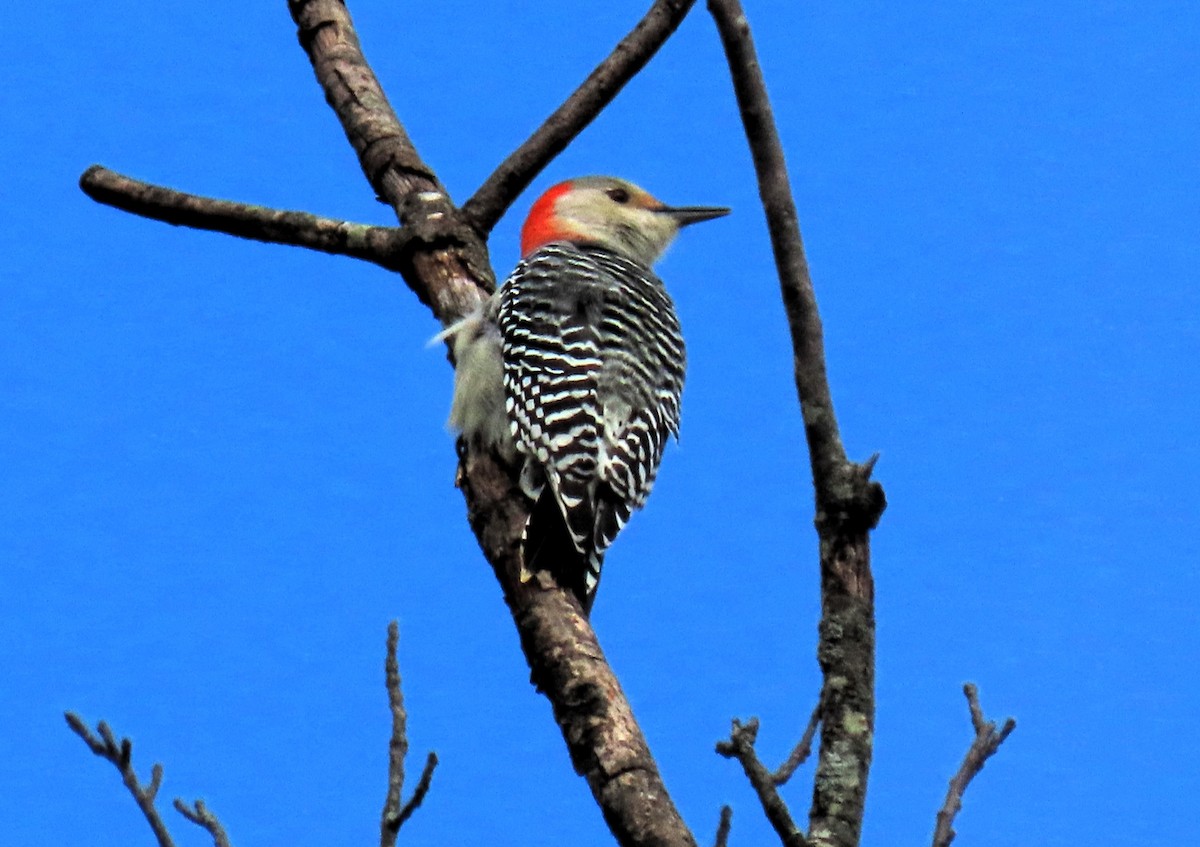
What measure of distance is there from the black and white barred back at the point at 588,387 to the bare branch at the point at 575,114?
0.94 ft

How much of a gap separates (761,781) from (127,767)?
155 cm

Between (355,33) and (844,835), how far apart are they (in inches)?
194

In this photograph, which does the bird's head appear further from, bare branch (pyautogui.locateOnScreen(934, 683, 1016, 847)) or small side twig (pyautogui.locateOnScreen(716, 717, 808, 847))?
small side twig (pyautogui.locateOnScreen(716, 717, 808, 847))

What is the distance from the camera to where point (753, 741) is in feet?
9.06

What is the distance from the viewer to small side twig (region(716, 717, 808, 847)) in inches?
108

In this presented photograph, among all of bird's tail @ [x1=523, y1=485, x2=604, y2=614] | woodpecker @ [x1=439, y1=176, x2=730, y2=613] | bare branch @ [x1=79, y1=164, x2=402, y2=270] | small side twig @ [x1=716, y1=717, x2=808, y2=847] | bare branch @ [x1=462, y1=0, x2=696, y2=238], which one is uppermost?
bare branch @ [x1=462, y1=0, x2=696, y2=238]

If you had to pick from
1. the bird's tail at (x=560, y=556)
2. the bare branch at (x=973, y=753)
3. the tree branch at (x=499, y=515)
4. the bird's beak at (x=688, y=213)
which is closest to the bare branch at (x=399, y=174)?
the tree branch at (x=499, y=515)

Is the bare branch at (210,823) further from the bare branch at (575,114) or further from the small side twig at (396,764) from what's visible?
the bare branch at (575,114)

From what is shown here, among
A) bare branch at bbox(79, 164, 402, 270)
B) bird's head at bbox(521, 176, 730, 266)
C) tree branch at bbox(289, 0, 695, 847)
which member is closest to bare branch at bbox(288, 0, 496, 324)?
tree branch at bbox(289, 0, 695, 847)

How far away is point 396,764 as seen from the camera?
3.65m

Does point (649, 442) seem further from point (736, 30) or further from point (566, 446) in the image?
point (736, 30)

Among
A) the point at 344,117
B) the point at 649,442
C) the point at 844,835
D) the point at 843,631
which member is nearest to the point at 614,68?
the point at 344,117

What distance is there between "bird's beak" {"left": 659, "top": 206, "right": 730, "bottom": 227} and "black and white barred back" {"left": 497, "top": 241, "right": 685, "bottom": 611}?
1.34 meters

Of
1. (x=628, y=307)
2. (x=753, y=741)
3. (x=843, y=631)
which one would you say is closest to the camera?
(x=753, y=741)
